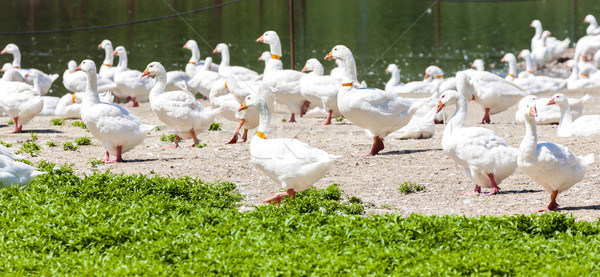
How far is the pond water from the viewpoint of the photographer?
33219mm

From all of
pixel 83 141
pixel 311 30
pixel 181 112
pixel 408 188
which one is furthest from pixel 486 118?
pixel 311 30

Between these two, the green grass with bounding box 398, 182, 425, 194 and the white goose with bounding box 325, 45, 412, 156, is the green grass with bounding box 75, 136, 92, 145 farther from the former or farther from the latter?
the green grass with bounding box 398, 182, 425, 194

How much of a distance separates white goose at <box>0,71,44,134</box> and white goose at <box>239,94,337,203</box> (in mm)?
7450

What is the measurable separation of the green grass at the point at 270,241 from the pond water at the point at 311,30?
1935 centimetres

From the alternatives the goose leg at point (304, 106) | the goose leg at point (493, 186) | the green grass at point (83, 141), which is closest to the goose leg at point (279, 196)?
the goose leg at point (493, 186)

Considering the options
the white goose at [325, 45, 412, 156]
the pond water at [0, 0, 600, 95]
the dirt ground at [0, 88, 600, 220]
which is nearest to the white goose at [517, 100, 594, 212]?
the dirt ground at [0, 88, 600, 220]

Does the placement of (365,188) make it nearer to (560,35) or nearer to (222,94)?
(222,94)

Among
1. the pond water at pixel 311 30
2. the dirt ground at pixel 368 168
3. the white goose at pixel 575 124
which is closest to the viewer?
the dirt ground at pixel 368 168

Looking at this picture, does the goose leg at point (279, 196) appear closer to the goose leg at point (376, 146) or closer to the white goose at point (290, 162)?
the white goose at point (290, 162)

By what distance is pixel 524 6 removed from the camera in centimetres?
5484

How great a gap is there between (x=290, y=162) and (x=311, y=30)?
111 feet

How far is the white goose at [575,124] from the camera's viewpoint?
542 inches

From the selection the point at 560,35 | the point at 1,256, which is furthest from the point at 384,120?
the point at 560,35

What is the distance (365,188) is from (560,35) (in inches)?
1278
